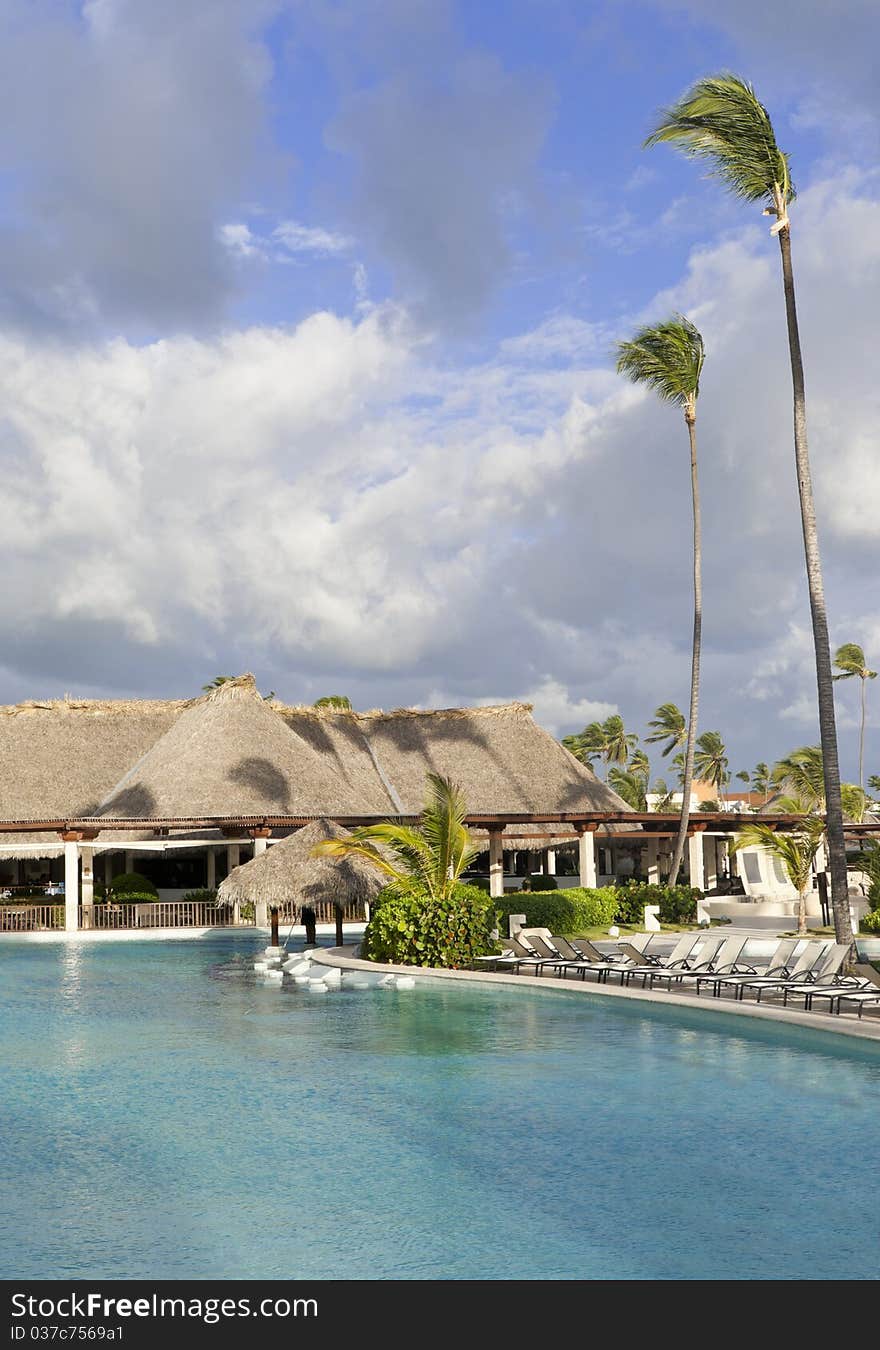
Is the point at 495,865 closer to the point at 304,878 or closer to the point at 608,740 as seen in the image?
the point at 304,878

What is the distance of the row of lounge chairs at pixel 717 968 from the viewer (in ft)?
46.5

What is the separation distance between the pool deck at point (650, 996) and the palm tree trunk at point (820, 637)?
383cm

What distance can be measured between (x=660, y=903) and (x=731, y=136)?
1614 centimetres

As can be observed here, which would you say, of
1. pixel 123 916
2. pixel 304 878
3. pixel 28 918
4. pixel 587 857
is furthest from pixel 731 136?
pixel 28 918

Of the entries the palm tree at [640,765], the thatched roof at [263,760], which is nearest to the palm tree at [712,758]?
the palm tree at [640,765]

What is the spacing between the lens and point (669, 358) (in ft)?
106

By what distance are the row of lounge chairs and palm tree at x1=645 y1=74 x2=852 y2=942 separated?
2.84m

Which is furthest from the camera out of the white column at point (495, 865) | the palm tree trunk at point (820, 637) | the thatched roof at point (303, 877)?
the white column at point (495, 865)

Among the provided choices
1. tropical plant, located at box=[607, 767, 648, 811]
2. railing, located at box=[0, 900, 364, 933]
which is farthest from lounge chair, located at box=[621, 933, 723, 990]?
tropical plant, located at box=[607, 767, 648, 811]

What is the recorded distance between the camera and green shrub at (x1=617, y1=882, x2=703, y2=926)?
27.6 m

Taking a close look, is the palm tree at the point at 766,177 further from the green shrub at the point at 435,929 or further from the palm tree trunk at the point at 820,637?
the green shrub at the point at 435,929

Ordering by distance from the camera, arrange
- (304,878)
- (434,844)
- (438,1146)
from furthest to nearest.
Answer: (304,878) < (434,844) < (438,1146)

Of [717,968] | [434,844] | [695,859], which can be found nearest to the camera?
[717,968]

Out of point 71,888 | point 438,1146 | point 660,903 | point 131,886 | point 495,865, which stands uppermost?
point 495,865
